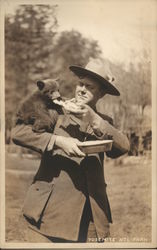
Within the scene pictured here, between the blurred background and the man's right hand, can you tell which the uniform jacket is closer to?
the man's right hand

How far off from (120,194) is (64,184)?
28 cm

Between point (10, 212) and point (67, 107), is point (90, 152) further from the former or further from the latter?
point (10, 212)

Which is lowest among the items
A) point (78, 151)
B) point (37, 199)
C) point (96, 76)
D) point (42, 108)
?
point (37, 199)

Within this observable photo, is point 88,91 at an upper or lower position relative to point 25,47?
lower

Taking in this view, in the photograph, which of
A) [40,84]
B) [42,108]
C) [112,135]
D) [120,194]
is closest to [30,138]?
[42,108]

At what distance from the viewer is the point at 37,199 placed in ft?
9.43

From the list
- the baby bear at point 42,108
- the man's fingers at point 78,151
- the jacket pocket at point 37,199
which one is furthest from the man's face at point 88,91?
the jacket pocket at point 37,199

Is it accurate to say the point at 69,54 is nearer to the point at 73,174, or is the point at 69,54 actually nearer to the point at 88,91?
the point at 88,91

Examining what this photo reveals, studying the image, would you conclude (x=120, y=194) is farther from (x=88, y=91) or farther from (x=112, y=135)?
(x=88, y=91)

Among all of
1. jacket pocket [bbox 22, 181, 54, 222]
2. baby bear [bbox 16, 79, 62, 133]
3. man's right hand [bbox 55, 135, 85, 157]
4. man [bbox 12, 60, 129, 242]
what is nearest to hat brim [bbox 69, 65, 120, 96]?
man [bbox 12, 60, 129, 242]

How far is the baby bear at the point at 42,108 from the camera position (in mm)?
2863

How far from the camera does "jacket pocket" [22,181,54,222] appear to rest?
2869 mm

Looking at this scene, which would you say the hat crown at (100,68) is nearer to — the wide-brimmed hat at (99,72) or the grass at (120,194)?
the wide-brimmed hat at (99,72)

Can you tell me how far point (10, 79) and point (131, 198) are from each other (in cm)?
84
